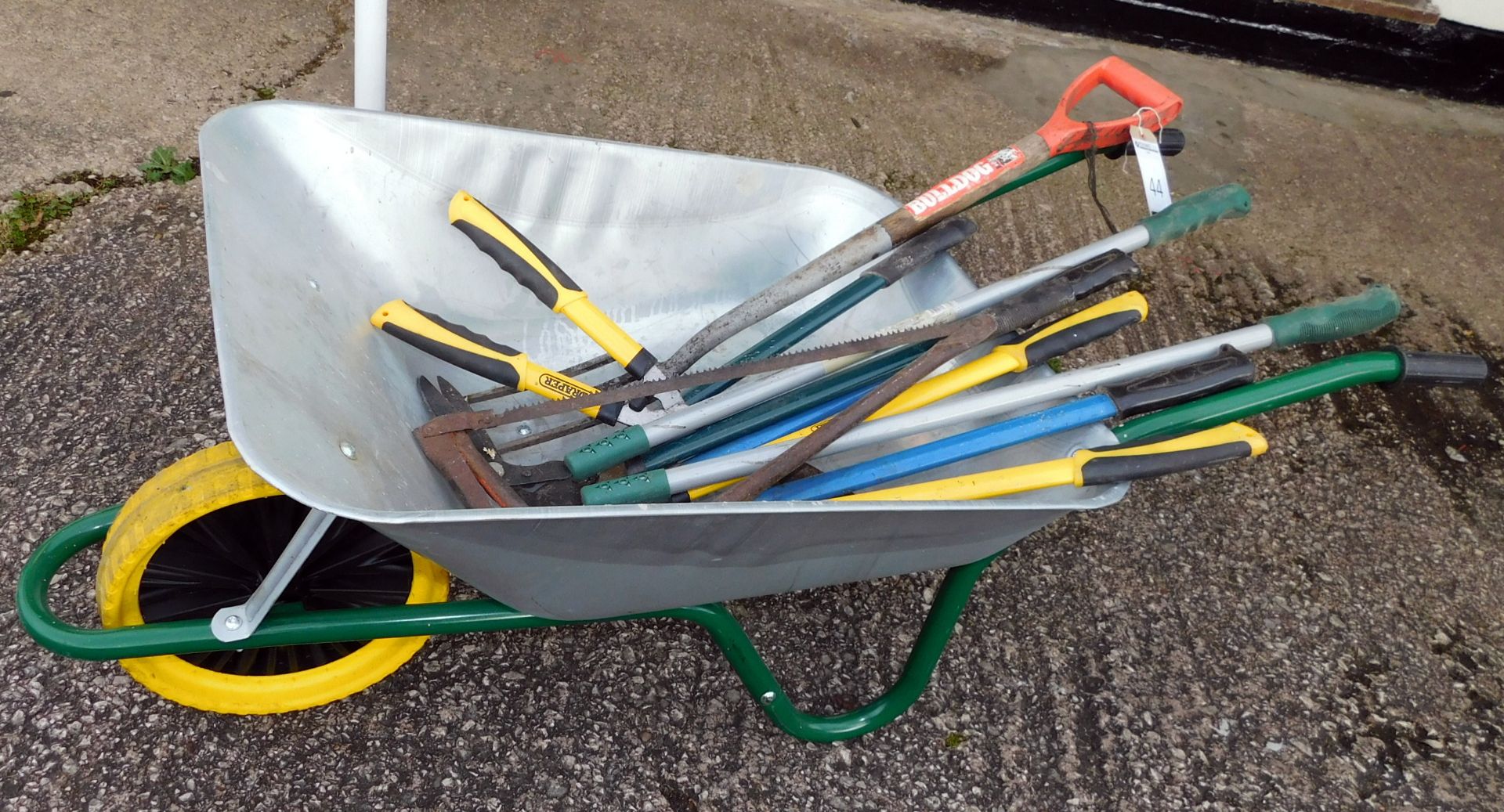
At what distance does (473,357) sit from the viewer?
1.22m

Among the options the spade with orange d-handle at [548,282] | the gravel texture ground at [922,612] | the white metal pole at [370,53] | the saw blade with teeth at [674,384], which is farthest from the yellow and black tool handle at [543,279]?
the gravel texture ground at [922,612]

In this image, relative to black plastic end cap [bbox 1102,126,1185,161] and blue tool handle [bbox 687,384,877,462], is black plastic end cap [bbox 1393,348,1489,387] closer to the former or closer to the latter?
black plastic end cap [bbox 1102,126,1185,161]

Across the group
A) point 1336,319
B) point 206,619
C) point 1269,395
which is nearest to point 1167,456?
point 1269,395

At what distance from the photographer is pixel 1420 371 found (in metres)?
1.09

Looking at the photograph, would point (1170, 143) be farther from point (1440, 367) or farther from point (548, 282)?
point (548, 282)

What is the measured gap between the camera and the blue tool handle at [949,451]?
1.14 meters

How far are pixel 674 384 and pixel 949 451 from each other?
33 cm

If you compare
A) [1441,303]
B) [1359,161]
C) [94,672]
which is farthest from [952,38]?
[94,672]

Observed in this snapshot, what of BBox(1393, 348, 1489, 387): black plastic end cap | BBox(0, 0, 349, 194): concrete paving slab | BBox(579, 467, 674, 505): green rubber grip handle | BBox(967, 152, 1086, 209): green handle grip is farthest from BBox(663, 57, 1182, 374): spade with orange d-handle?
BBox(0, 0, 349, 194): concrete paving slab

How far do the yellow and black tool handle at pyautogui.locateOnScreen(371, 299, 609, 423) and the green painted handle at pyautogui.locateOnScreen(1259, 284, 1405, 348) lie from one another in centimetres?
81

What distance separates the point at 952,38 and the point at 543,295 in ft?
7.36

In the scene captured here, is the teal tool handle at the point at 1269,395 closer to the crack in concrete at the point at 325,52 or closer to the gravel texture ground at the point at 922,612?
the gravel texture ground at the point at 922,612

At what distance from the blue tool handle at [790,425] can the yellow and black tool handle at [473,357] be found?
15 centimetres

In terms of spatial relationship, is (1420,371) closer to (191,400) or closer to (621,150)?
(621,150)
